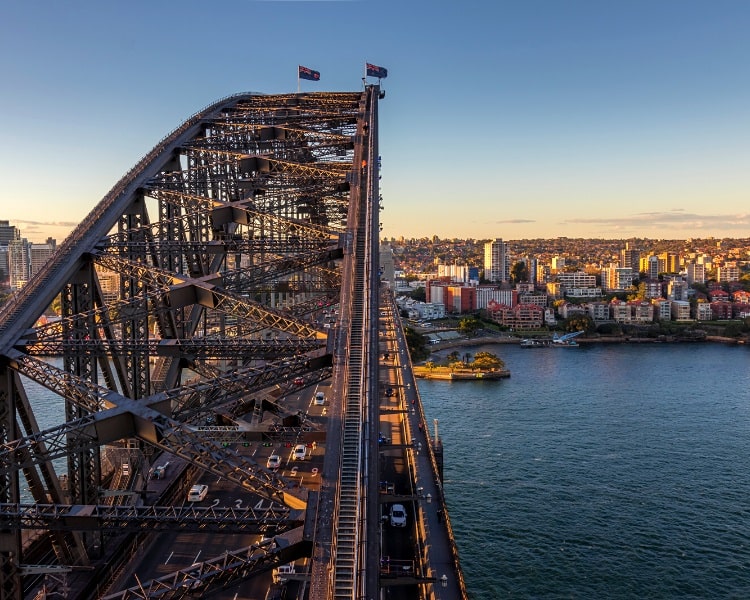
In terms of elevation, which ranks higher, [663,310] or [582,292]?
[582,292]

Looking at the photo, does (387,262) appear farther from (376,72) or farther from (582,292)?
(376,72)

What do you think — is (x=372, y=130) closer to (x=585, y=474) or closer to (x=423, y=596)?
(x=423, y=596)

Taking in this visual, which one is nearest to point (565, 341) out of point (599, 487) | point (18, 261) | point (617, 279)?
point (599, 487)

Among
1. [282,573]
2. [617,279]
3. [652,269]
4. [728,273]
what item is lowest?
[282,573]

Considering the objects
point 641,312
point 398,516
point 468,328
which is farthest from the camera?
point 641,312

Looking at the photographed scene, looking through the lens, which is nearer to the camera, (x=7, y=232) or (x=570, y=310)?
(x=570, y=310)

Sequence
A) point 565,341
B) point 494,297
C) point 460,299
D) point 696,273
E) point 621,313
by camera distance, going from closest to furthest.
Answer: point 565,341 → point 621,313 → point 460,299 → point 494,297 → point 696,273
